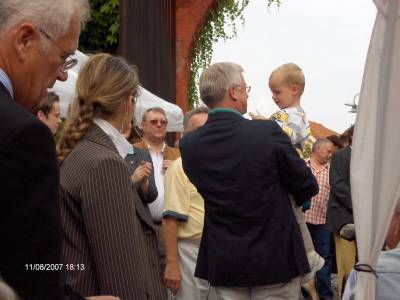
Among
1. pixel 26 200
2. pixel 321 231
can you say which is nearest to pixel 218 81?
pixel 26 200

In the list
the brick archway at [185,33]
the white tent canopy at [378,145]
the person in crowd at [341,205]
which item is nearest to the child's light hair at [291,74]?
the white tent canopy at [378,145]

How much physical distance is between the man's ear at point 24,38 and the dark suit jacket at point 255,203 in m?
2.11

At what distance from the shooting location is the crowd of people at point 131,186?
6.24ft

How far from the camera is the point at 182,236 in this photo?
16.9 feet

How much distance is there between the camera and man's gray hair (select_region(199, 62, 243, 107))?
4.45m

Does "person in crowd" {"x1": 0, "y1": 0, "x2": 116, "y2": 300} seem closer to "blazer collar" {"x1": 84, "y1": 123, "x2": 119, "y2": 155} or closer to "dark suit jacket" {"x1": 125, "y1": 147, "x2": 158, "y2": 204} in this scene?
"blazer collar" {"x1": 84, "y1": 123, "x2": 119, "y2": 155}

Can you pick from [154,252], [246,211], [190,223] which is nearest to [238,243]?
[246,211]

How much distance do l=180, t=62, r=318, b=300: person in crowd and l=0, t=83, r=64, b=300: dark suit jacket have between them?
228 cm

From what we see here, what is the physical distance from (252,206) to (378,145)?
920 mm

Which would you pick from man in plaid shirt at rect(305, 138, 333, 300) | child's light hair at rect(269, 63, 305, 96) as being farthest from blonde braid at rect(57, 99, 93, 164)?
man in plaid shirt at rect(305, 138, 333, 300)

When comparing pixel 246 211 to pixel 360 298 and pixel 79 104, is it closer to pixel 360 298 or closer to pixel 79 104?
pixel 360 298

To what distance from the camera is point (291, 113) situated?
16.8ft

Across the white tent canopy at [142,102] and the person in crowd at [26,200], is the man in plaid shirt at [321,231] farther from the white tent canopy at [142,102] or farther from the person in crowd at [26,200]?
the person in crowd at [26,200]

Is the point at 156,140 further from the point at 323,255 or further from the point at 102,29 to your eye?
the point at 102,29
